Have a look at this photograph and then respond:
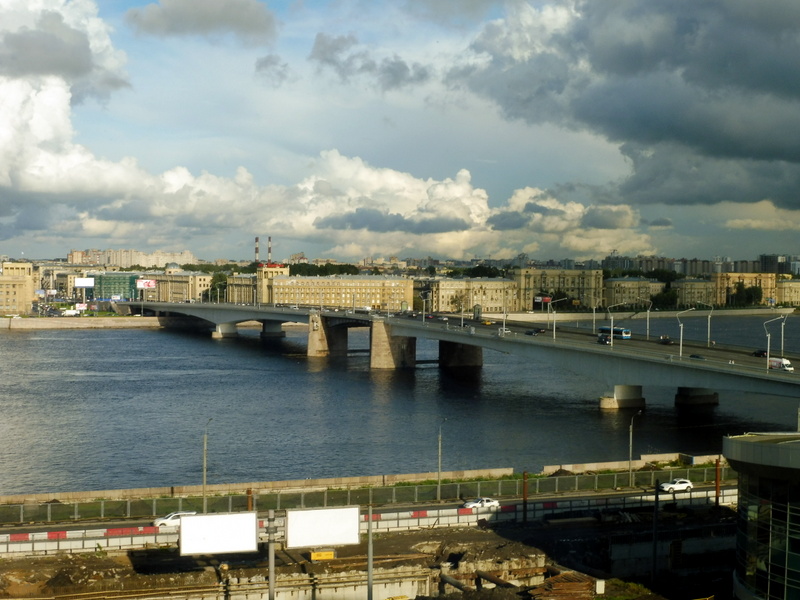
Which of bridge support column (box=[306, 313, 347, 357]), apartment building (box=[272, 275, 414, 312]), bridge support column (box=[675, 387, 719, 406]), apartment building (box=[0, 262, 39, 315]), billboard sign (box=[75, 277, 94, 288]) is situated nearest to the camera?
bridge support column (box=[675, 387, 719, 406])

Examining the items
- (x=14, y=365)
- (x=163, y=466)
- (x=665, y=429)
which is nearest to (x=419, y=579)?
(x=163, y=466)

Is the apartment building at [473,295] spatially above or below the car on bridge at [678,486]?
above

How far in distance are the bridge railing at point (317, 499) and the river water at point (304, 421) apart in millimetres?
7102

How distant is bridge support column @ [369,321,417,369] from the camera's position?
214 feet

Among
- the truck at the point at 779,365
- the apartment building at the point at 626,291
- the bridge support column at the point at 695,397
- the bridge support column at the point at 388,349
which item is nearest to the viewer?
the truck at the point at 779,365

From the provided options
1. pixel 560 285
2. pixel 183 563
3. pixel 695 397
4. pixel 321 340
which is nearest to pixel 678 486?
pixel 183 563

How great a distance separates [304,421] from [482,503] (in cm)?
2001

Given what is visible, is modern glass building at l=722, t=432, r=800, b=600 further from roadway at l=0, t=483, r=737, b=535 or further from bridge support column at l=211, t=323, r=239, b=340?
bridge support column at l=211, t=323, r=239, b=340

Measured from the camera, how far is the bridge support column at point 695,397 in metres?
45.4

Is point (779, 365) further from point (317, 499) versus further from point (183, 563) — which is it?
point (183, 563)

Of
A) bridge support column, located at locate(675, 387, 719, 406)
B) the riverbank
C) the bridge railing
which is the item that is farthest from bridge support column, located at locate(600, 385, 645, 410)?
the riverbank

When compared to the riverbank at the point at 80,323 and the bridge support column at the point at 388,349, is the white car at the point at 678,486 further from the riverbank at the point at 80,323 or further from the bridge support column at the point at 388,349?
the riverbank at the point at 80,323

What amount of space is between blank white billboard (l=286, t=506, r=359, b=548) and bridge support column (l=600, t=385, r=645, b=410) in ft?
97.4

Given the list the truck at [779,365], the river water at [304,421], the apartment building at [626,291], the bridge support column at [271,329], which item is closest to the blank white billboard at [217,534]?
the river water at [304,421]
